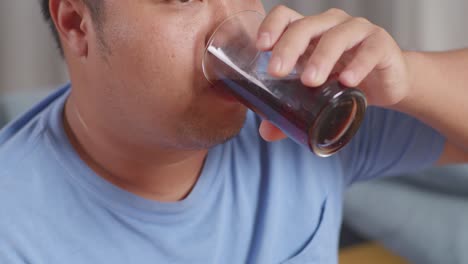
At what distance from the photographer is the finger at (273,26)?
0.82 metres

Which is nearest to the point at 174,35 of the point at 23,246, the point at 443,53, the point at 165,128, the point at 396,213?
the point at 165,128

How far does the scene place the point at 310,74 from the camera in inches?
28.9

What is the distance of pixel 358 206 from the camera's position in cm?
168

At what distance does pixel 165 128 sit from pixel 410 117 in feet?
1.58

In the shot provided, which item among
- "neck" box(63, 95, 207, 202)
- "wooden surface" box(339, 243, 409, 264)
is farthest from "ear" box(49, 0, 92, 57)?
"wooden surface" box(339, 243, 409, 264)

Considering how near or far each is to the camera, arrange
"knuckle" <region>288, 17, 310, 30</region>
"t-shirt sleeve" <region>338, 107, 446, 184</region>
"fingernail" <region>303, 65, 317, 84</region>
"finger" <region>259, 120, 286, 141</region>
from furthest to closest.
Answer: "t-shirt sleeve" <region>338, 107, 446, 184</region> < "finger" <region>259, 120, 286, 141</region> < "knuckle" <region>288, 17, 310, 30</region> < "fingernail" <region>303, 65, 317, 84</region>

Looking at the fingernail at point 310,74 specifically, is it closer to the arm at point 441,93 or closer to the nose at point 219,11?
the nose at point 219,11

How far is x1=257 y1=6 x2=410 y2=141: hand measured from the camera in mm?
760

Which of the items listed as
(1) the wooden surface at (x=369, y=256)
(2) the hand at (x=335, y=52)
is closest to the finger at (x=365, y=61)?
(2) the hand at (x=335, y=52)

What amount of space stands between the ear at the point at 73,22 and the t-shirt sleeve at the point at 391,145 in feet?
1.72

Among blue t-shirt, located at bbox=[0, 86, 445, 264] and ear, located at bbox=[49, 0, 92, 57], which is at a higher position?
ear, located at bbox=[49, 0, 92, 57]

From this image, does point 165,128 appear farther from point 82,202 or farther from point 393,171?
point 393,171

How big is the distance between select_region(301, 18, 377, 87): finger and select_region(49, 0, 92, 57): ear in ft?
1.26

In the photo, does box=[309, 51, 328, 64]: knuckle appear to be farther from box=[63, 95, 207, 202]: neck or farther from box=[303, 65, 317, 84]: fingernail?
box=[63, 95, 207, 202]: neck
